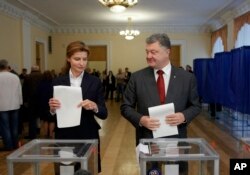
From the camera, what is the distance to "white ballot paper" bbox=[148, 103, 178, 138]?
216cm

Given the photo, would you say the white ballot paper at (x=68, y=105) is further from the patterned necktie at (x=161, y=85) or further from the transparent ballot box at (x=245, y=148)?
A: the transparent ballot box at (x=245, y=148)

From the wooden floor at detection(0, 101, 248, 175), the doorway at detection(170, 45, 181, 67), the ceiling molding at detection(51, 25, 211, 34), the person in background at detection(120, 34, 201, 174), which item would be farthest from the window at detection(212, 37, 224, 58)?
the person in background at detection(120, 34, 201, 174)

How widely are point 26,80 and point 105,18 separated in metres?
7.24

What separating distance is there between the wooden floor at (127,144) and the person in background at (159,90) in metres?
1.09

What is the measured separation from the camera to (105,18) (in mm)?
13859

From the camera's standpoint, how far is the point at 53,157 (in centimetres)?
167

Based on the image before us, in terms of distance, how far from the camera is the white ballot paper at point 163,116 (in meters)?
2.16

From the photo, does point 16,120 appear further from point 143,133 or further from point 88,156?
point 88,156

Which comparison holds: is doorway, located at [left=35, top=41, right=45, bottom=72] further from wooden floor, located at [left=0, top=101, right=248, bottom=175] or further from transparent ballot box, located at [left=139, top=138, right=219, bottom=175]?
transparent ballot box, located at [left=139, top=138, right=219, bottom=175]

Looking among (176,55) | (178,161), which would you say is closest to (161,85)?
(178,161)

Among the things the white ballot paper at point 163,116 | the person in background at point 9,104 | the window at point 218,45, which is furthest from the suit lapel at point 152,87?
the window at point 218,45

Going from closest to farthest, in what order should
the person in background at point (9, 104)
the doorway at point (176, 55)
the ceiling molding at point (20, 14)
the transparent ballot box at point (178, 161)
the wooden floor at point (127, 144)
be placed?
the transparent ballot box at point (178, 161) → the wooden floor at point (127, 144) → the person in background at point (9, 104) → the ceiling molding at point (20, 14) → the doorway at point (176, 55)

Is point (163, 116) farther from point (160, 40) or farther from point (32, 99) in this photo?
point (32, 99)

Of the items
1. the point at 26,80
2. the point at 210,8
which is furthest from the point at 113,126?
the point at 210,8
